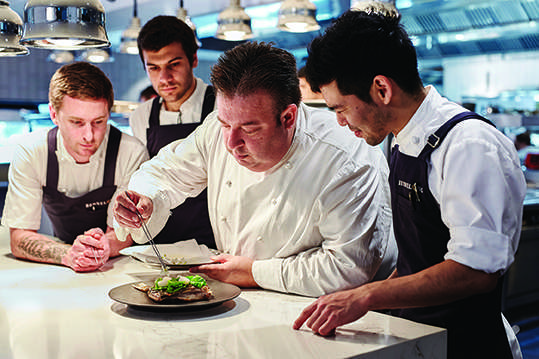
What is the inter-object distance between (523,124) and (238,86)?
5.17m

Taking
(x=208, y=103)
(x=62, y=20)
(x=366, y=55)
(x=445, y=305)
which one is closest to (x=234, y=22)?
(x=208, y=103)

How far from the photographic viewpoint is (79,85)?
7.72 feet

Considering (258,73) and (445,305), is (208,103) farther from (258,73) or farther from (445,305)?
(445,305)

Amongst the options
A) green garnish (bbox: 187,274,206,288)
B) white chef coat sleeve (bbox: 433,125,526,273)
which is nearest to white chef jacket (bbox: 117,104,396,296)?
green garnish (bbox: 187,274,206,288)

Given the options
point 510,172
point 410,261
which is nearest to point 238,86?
point 410,261

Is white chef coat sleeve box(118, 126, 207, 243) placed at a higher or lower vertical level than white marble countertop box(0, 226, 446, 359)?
higher

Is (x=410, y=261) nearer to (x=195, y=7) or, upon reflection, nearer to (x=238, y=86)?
(x=238, y=86)

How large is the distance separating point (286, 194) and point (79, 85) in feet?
3.30

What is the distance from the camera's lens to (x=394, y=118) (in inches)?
61.2

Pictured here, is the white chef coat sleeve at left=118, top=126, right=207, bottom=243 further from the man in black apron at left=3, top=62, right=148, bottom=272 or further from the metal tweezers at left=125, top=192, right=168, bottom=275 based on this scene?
the man in black apron at left=3, top=62, right=148, bottom=272

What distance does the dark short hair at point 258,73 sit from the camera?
5.93 feet

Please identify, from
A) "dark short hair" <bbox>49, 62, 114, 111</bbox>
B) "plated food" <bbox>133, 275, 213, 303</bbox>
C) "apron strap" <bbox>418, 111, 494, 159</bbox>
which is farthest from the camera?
"dark short hair" <bbox>49, 62, 114, 111</bbox>

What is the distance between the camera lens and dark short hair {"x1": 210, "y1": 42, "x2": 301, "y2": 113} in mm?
1808

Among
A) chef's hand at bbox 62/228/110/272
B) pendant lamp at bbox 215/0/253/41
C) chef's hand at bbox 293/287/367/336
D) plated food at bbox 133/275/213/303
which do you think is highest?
pendant lamp at bbox 215/0/253/41
